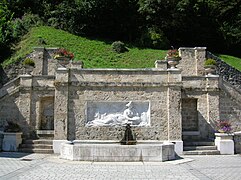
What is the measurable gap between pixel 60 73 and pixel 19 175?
263 inches

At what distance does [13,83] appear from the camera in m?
16.7

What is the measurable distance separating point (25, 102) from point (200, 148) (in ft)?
30.0

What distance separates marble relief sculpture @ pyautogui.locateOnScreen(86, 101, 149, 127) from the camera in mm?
15125

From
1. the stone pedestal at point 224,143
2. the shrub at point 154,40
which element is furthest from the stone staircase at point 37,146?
the shrub at point 154,40

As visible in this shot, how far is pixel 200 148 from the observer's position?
584 inches

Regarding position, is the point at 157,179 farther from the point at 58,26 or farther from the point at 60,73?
the point at 58,26

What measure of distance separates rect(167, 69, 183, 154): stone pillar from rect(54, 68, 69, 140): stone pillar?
4939 mm

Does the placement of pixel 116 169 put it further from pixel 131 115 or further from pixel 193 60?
pixel 193 60

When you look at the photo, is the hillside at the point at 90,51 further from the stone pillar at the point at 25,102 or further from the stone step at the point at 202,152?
the stone step at the point at 202,152

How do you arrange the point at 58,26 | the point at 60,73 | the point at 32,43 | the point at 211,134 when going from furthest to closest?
the point at 58,26
the point at 32,43
the point at 211,134
the point at 60,73

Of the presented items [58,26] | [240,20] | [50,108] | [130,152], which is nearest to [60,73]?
[50,108]

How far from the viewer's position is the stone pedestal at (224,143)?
14.8 metres

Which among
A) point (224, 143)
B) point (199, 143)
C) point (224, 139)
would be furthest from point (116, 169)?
point (224, 139)

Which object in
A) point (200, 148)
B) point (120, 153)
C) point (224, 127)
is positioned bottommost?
point (200, 148)
